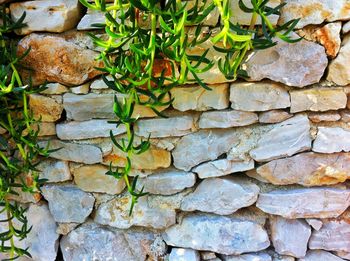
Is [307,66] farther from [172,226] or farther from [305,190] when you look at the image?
[172,226]

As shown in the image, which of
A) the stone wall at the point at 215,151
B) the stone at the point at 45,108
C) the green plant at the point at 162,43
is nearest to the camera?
the green plant at the point at 162,43

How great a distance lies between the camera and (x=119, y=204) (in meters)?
0.96

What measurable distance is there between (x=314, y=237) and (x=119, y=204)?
475 millimetres

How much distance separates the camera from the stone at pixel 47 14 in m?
0.86

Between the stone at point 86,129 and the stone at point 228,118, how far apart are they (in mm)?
202

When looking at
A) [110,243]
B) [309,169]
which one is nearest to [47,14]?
[110,243]

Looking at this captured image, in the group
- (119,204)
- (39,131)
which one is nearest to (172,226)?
(119,204)

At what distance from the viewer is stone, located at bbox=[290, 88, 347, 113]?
2.68 feet

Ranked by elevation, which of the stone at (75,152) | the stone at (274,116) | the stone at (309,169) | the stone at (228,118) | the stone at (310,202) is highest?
the stone at (274,116)

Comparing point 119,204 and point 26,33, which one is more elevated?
point 26,33

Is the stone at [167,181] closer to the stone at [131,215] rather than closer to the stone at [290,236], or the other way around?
the stone at [131,215]

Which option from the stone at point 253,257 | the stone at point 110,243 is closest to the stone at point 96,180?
the stone at point 110,243

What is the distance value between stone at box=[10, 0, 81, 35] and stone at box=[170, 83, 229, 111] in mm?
283

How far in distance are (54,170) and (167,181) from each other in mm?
292
